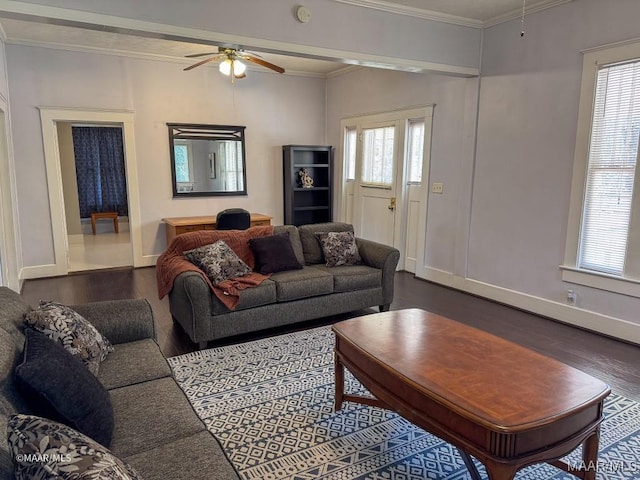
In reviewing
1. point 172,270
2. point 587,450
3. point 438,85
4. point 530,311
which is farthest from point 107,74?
point 587,450

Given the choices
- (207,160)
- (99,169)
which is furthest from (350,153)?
(99,169)

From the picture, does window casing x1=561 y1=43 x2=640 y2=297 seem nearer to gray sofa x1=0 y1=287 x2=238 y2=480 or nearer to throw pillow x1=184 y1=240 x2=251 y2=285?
throw pillow x1=184 y1=240 x2=251 y2=285

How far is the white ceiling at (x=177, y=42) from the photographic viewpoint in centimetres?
399

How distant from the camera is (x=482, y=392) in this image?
5.89ft

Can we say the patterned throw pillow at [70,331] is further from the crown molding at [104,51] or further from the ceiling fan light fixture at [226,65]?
the crown molding at [104,51]

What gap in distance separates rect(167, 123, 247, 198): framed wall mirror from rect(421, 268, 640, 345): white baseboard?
3.32 m

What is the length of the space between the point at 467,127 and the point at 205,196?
Answer: 376 centimetres

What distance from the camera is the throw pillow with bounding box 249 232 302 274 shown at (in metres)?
3.85

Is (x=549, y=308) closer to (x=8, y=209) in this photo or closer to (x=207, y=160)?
(x=207, y=160)

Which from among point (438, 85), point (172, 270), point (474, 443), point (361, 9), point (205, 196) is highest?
point (361, 9)

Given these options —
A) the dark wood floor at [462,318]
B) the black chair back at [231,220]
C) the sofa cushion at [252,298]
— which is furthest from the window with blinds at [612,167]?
the black chair back at [231,220]

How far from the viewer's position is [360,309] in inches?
167

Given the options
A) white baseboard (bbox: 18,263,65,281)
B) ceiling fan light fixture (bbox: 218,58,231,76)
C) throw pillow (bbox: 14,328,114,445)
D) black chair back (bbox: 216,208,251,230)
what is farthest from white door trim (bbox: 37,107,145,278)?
throw pillow (bbox: 14,328,114,445)

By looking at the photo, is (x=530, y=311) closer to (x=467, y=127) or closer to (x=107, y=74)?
(x=467, y=127)
